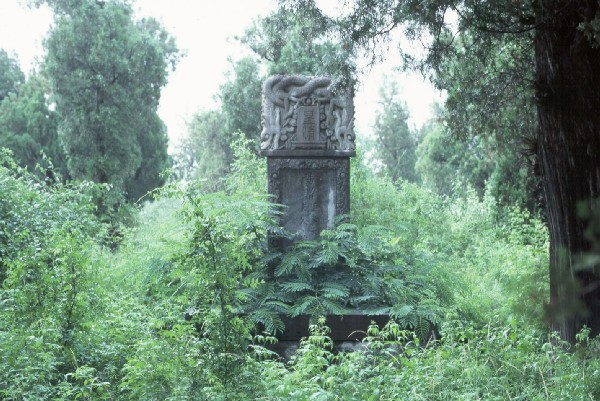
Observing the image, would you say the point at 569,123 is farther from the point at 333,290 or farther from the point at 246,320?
the point at 333,290

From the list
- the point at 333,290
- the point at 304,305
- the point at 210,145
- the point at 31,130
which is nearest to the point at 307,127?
the point at 333,290

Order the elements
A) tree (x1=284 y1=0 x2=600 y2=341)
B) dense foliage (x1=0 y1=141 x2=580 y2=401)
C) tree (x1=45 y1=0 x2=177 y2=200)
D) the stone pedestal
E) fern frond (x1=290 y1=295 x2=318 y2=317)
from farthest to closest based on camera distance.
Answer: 1. tree (x1=45 y1=0 x2=177 y2=200)
2. the stone pedestal
3. fern frond (x1=290 y1=295 x2=318 y2=317)
4. tree (x1=284 y1=0 x2=600 y2=341)
5. dense foliage (x1=0 y1=141 x2=580 y2=401)

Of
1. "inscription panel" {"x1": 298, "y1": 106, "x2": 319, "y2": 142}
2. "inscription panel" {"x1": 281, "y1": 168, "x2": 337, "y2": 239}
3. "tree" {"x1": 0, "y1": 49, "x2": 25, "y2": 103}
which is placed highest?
"tree" {"x1": 0, "y1": 49, "x2": 25, "y2": 103}

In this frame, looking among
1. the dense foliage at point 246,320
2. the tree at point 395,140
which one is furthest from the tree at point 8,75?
the dense foliage at point 246,320

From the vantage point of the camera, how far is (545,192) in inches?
306

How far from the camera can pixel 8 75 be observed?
38938mm

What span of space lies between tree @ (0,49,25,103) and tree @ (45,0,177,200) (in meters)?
9.16

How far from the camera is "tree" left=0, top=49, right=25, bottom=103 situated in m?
38.9

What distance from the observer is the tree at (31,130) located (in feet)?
109

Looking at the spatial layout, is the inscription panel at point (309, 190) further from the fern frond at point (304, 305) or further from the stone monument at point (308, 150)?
the fern frond at point (304, 305)

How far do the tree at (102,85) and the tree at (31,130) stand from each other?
14.3 ft

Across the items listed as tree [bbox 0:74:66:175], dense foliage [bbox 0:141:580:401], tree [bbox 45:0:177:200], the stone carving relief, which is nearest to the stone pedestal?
the stone carving relief

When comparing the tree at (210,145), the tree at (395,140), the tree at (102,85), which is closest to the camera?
the tree at (102,85)

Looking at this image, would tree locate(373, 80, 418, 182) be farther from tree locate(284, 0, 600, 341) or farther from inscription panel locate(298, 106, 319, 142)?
tree locate(284, 0, 600, 341)
